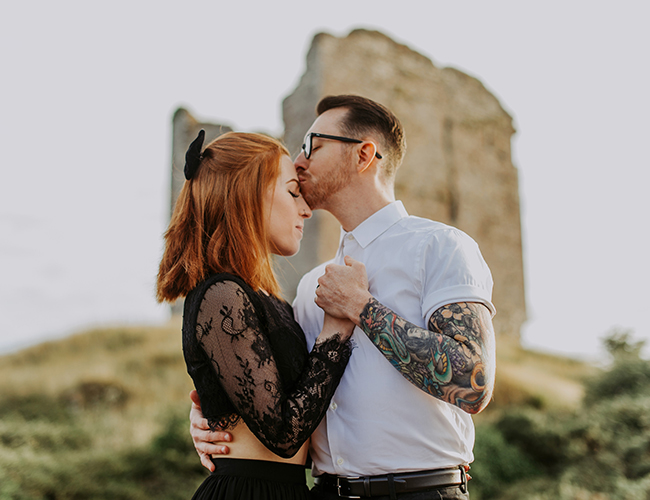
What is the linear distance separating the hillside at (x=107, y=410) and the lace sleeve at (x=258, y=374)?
4635 mm

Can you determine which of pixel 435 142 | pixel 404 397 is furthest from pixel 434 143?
pixel 404 397

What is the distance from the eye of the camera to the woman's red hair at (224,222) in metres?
2.10

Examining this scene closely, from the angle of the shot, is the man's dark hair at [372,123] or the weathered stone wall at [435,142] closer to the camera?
the man's dark hair at [372,123]

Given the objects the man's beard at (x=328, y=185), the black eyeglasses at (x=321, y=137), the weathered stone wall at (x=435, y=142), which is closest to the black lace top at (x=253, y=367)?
the man's beard at (x=328, y=185)

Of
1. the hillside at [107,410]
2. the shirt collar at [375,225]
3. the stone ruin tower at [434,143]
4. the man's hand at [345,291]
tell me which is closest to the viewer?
the man's hand at [345,291]

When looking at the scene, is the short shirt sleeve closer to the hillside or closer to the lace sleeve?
the lace sleeve

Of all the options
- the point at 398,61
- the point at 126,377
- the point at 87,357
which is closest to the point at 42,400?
the point at 126,377

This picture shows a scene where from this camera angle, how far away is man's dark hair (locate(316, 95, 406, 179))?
8.75ft

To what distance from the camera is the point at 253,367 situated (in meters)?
1.84

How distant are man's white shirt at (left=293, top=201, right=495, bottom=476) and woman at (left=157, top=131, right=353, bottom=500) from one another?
12 centimetres

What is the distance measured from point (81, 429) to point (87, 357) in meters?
4.69

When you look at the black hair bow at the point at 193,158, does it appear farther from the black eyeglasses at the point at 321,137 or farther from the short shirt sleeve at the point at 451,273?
the short shirt sleeve at the point at 451,273

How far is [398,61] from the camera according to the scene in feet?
44.5

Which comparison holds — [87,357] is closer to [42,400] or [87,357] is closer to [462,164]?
[42,400]
